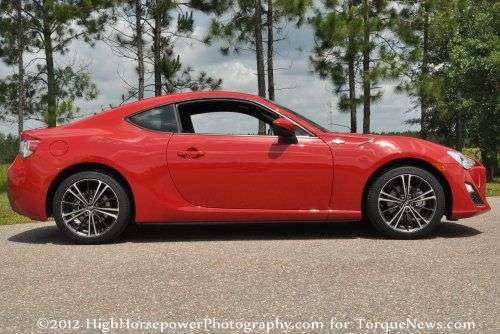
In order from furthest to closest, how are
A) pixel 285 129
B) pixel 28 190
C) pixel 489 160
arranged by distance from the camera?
pixel 489 160
pixel 28 190
pixel 285 129

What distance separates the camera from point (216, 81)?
76.1 ft

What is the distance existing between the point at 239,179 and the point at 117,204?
3.83 ft

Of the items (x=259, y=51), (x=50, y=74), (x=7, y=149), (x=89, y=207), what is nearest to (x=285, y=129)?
(x=89, y=207)

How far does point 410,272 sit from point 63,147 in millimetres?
3357

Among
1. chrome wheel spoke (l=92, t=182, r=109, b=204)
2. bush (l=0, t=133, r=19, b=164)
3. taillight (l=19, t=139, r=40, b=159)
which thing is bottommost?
bush (l=0, t=133, r=19, b=164)

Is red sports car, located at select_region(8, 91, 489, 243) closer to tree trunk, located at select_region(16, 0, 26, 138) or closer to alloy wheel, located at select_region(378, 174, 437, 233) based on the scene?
alloy wheel, located at select_region(378, 174, 437, 233)

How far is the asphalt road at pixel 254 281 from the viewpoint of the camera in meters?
3.19

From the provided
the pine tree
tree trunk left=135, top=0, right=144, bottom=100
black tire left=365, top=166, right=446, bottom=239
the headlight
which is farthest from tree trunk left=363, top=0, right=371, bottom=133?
black tire left=365, top=166, right=446, bottom=239

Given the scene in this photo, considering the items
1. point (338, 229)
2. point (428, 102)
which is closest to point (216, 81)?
point (428, 102)

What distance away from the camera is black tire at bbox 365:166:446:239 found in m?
5.51

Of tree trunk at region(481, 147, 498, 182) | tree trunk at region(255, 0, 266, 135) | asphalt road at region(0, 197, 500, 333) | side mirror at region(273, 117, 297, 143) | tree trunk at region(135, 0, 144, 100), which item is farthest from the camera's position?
tree trunk at region(481, 147, 498, 182)

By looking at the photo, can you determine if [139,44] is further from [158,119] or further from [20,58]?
[158,119]

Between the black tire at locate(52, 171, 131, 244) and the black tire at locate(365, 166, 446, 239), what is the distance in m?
2.29

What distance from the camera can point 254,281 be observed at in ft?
13.0
